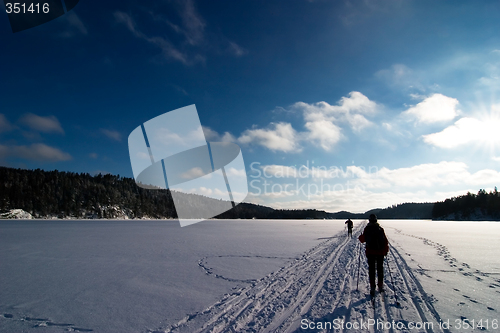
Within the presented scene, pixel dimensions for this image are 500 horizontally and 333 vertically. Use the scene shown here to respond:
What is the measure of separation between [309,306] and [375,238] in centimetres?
256

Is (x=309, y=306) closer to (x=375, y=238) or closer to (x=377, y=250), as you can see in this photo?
(x=377, y=250)

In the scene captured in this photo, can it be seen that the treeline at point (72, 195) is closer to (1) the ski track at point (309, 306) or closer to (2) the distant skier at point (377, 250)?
(1) the ski track at point (309, 306)

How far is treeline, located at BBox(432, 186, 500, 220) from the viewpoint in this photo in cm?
8341

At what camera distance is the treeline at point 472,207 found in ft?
274

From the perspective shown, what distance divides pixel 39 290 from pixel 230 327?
591cm

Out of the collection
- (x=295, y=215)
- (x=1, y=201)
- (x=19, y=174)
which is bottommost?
(x=295, y=215)

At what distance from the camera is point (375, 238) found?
6.48 meters

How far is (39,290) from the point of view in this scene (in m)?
6.77

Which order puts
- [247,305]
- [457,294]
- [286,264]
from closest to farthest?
[247,305] < [457,294] < [286,264]

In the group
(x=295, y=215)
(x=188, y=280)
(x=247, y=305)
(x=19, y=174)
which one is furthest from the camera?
(x=295, y=215)

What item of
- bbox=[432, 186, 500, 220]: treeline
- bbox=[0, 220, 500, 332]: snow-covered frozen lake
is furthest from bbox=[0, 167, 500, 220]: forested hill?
bbox=[0, 220, 500, 332]: snow-covered frozen lake

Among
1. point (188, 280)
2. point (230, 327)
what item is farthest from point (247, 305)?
point (188, 280)

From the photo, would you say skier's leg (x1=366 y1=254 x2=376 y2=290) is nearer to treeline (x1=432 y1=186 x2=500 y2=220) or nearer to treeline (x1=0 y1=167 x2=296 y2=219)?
treeline (x1=0 y1=167 x2=296 y2=219)

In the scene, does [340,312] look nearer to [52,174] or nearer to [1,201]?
[1,201]
